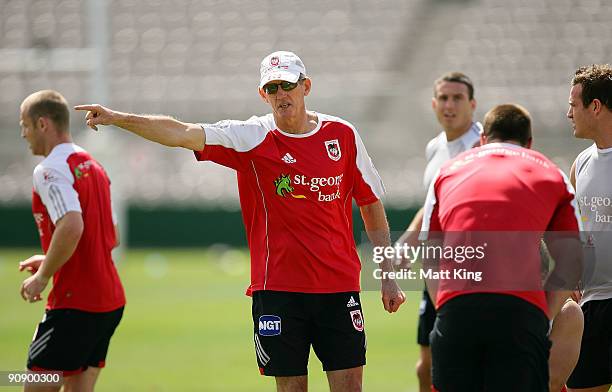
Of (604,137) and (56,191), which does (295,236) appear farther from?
(604,137)

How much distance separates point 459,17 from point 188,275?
14.7 meters

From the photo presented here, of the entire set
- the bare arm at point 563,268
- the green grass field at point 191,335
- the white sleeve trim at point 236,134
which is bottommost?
the green grass field at point 191,335

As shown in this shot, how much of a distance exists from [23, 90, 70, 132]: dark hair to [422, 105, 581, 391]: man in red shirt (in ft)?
10.5

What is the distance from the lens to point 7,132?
93.6 feet

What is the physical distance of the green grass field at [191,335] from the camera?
34.9 ft

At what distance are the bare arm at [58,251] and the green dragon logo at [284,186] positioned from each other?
4.87 ft

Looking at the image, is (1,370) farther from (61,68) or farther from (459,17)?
(459,17)

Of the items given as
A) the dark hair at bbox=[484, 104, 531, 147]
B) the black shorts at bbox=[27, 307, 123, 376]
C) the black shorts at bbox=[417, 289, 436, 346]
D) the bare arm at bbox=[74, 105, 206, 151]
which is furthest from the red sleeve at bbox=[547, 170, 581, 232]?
the black shorts at bbox=[27, 307, 123, 376]

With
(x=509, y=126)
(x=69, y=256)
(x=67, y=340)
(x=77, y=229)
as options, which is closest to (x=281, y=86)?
(x=509, y=126)

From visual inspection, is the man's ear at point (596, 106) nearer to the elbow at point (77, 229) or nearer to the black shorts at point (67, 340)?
the elbow at point (77, 229)

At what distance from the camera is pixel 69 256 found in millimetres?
6594

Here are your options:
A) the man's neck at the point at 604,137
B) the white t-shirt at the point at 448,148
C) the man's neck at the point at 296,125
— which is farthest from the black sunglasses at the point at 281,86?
the white t-shirt at the point at 448,148

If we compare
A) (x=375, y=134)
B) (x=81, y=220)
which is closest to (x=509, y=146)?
(x=81, y=220)

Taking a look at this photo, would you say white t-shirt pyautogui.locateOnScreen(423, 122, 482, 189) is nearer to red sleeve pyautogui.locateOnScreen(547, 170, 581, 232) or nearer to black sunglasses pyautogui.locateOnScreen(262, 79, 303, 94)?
black sunglasses pyautogui.locateOnScreen(262, 79, 303, 94)
